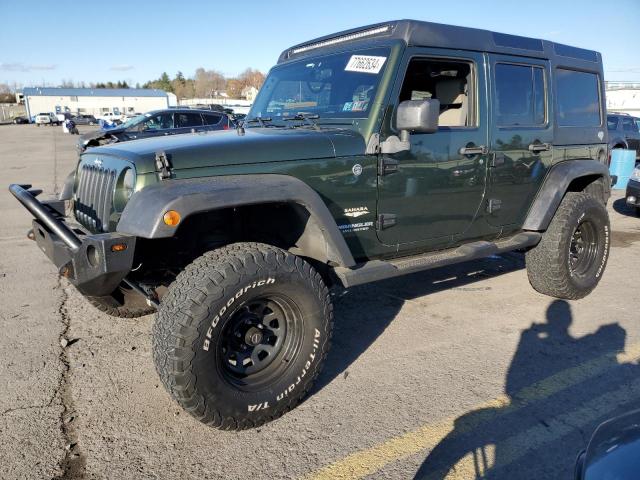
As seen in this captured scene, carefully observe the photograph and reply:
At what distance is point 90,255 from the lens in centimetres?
251

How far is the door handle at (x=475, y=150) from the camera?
12.0 feet

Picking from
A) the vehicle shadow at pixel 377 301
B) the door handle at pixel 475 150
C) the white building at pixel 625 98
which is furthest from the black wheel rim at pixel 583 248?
the white building at pixel 625 98

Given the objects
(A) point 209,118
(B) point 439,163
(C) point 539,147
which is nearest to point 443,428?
(B) point 439,163

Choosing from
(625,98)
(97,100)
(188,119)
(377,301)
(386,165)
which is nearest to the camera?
(386,165)

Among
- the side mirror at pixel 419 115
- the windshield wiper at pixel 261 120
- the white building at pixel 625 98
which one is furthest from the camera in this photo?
the white building at pixel 625 98

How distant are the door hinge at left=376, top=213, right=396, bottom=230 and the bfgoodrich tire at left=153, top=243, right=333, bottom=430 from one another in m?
0.67

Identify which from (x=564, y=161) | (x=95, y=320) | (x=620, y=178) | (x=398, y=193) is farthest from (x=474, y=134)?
(x=620, y=178)

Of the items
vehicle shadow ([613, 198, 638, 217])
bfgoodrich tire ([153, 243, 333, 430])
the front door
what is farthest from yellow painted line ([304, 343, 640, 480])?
vehicle shadow ([613, 198, 638, 217])

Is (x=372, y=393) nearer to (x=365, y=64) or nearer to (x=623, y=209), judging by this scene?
(x=365, y=64)

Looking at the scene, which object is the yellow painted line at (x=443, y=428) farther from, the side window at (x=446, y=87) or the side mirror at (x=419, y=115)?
the side window at (x=446, y=87)

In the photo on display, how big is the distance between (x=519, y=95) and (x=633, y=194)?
6.14 meters

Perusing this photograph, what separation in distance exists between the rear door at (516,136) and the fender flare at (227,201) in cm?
162

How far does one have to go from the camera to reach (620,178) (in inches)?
483

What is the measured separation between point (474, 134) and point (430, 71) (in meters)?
0.59
